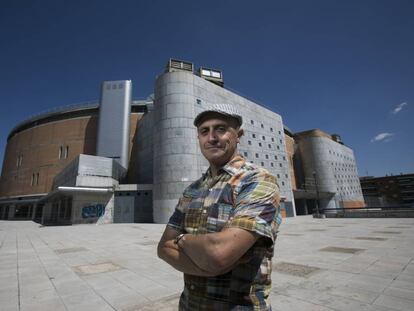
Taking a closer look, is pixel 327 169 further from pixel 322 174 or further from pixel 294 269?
pixel 294 269

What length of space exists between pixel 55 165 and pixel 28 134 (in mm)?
14587

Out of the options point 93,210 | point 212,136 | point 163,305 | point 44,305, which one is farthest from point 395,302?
point 93,210

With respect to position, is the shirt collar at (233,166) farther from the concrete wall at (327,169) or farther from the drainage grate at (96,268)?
the concrete wall at (327,169)

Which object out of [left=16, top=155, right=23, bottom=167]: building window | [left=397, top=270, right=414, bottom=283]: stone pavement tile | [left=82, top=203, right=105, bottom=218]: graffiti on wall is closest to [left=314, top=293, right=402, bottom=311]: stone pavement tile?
[left=397, top=270, right=414, bottom=283]: stone pavement tile

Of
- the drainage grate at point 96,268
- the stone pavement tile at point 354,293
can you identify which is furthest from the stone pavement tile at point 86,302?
the stone pavement tile at point 354,293

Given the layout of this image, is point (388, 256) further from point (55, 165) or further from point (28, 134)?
point (28, 134)

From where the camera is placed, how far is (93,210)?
A: 27.2 m

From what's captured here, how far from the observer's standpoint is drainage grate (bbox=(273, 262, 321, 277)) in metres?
5.31

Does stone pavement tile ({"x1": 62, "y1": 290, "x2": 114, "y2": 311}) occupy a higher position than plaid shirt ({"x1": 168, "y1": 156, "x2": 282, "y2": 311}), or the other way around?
plaid shirt ({"x1": 168, "y1": 156, "x2": 282, "y2": 311})

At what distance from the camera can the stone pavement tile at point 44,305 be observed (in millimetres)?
3814

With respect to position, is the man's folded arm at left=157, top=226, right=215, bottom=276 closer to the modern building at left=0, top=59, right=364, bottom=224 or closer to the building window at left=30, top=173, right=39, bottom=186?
the modern building at left=0, top=59, right=364, bottom=224

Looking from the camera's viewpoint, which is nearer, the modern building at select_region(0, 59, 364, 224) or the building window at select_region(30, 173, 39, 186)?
the modern building at select_region(0, 59, 364, 224)

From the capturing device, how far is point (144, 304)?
3.88 metres

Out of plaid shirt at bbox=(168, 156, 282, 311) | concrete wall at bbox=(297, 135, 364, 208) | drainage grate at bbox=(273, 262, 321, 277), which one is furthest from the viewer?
concrete wall at bbox=(297, 135, 364, 208)
